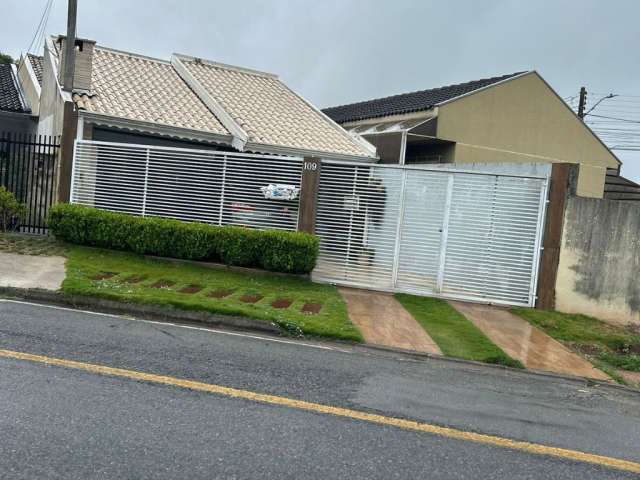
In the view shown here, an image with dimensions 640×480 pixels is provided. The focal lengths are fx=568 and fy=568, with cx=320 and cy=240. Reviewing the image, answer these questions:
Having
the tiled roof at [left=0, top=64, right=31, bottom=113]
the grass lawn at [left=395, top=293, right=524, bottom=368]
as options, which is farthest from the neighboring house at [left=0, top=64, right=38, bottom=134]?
the grass lawn at [left=395, top=293, right=524, bottom=368]

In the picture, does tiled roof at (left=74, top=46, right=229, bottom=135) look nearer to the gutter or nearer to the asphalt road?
the gutter

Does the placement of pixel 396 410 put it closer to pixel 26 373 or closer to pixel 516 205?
pixel 26 373

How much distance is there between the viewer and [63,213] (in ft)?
39.4

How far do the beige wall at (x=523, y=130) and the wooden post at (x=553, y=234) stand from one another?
8.49 m

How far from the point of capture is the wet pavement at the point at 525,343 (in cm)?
746

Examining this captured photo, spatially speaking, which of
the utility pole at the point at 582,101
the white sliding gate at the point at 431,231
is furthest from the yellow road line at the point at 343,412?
the utility pole at the point at 582,101

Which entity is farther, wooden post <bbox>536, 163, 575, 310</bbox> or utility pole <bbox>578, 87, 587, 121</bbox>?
utility pole <bbox>578, 87, 587, 121</bbox>

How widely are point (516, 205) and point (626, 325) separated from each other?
295 cm

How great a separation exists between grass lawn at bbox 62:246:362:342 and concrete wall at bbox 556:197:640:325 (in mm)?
4519

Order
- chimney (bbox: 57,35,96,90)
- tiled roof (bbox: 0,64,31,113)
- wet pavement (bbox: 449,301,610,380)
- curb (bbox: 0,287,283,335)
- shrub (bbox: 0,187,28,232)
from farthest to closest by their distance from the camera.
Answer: tiled roof (bbox: 0,64,31,113)
chimney (bbox: 57,35,96,90)
shrub (bbox: 0,187,28,232)
curb (bbox: 0,287,283,335)
wet pavement (bbox: 449,301,610,380)

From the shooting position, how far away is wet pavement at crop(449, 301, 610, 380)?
7.46 m

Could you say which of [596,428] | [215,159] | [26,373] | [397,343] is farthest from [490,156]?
[26,373]

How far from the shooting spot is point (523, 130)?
20.9 m

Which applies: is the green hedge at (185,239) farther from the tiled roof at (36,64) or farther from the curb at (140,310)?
the tiled roof at (36,64)
